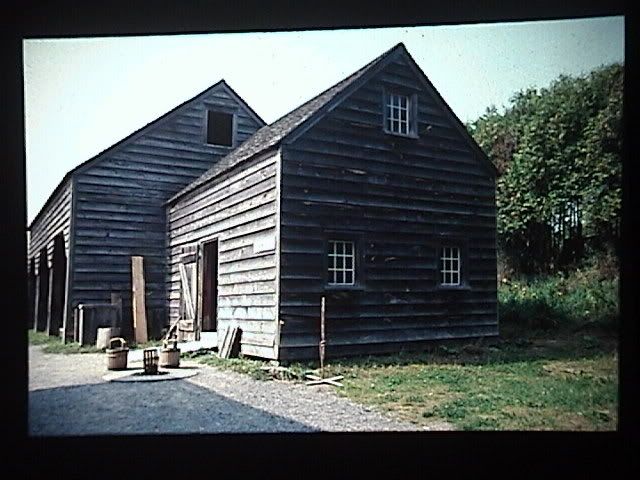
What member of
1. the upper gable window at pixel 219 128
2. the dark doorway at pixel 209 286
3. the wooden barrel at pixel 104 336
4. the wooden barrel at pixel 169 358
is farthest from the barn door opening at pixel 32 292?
the upper gable window at pixel 219 128

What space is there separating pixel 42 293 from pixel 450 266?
89.2 inches

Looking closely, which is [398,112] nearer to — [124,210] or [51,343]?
[124,210]

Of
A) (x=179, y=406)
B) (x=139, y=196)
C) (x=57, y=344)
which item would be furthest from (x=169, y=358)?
(x=139, y=196)

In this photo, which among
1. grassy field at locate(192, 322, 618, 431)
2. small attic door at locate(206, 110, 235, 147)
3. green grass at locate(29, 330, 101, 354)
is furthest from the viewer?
small attic door at locate(206, 110, 235, 147)

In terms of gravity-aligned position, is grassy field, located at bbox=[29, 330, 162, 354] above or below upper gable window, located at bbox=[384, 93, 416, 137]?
below

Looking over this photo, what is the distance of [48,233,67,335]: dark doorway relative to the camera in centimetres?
368

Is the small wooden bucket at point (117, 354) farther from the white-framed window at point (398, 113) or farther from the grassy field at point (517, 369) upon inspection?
the white-framed window at point (398, 113)

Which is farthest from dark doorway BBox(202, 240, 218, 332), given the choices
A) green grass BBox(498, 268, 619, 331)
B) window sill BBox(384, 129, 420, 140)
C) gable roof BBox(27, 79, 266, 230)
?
green grass BBox(498, 268, 619, 331)

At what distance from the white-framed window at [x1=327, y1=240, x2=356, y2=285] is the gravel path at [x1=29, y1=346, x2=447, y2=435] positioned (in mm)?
585

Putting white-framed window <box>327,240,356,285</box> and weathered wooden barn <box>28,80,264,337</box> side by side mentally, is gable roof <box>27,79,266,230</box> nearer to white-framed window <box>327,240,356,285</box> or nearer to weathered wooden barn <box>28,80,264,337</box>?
weathered wooden barn <box>28,80,264,337</box>

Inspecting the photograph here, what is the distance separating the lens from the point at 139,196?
393cm

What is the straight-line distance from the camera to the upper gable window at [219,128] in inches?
154

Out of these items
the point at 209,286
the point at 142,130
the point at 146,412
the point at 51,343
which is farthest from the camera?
the point at 142,130

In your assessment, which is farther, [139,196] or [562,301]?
[139,196]
